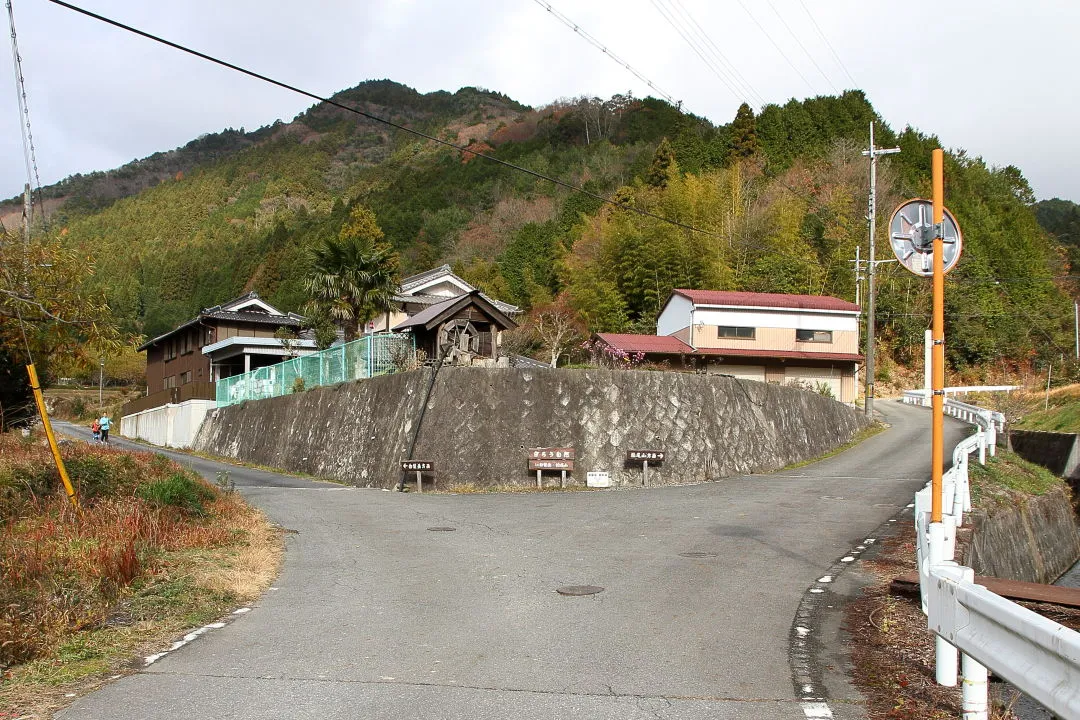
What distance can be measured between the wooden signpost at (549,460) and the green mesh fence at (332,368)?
5.45 meters

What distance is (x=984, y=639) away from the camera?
388 cm

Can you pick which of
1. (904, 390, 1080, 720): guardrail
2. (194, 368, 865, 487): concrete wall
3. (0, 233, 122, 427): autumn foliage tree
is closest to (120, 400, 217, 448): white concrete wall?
(194, 368, 865, 487): concrete wall

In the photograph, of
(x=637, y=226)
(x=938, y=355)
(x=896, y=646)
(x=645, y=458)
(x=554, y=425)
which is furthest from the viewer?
(x=637, y=226)

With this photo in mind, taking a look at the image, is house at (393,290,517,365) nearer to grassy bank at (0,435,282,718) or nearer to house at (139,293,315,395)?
grassy bank at (0,435,282,718)

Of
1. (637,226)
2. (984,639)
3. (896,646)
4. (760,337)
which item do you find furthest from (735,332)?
(984,639)

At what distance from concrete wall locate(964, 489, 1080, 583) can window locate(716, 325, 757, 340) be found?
21.2m

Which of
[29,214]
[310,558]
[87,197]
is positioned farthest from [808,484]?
[87,197]

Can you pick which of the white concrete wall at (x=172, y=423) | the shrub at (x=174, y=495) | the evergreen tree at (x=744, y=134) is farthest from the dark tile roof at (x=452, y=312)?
the evergreen tree at (x=744, y=134)

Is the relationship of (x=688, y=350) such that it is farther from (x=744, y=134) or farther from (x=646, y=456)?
(x=744, y=134)

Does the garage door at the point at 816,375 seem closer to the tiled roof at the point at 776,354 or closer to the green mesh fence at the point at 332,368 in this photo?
the tiled roof at the point at 776,354

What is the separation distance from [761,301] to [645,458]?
23809 mm

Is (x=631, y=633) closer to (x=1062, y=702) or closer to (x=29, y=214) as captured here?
(x=1062, y=702)

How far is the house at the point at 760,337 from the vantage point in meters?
38.9

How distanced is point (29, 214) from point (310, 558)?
9823mm
